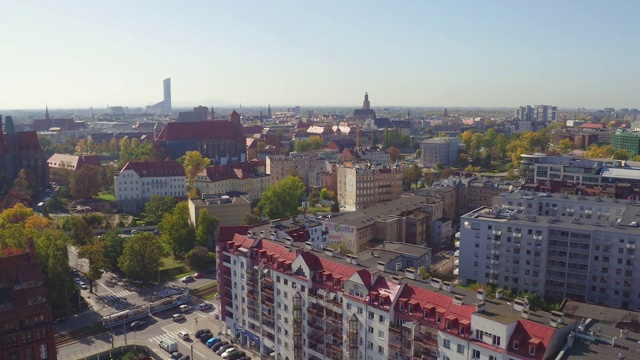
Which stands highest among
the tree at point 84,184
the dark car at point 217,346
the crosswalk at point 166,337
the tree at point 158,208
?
the tree at point 84,184

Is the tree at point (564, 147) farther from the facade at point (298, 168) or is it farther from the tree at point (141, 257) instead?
the tree at point (141, 257)

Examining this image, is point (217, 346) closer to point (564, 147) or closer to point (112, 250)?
point (112, 250)

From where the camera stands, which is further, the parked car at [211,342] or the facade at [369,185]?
the facade at [369,185]

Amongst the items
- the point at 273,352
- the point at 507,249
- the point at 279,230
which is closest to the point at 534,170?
the point at 507,249

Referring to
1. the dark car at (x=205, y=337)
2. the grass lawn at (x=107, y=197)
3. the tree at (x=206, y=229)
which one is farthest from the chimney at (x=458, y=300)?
the grass lawn at (x=107, y=197)

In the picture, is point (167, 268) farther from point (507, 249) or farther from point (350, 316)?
point (507, 249)

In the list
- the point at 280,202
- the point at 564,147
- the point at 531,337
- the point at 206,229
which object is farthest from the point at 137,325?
the point at 564,147

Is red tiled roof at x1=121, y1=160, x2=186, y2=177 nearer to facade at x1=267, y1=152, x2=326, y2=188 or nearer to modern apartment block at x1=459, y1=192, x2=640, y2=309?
facade at x1=267, y1=152, x2=326, y2=188
